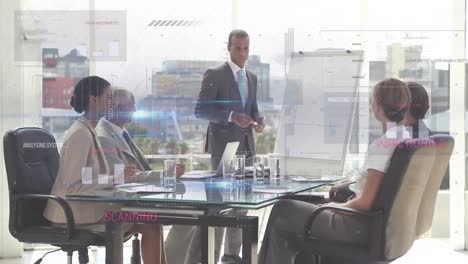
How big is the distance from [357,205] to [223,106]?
5.55 ft

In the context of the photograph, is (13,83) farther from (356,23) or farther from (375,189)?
(375,189)

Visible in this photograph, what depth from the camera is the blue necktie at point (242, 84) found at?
447cm

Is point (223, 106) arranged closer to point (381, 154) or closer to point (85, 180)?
point (85, 180)

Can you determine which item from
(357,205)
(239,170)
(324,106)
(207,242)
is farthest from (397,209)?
(324,106)

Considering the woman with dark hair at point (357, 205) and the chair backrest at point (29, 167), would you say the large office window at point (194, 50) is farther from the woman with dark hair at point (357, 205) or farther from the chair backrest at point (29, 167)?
the woman with dark hair at point (357, 205)

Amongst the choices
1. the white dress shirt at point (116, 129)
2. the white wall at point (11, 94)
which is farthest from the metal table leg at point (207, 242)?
the white wall at point (11, 94)

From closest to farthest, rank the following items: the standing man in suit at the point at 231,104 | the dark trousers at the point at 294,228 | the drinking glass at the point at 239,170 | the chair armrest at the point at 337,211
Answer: the chair armrest at the point at 337,211 → the dark trousers at the point at 294,228 → the drinking glass at the point at 239,170 → the standing man in suit at the point at 231,104

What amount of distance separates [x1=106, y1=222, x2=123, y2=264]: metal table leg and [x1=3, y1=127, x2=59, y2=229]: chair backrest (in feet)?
2.32

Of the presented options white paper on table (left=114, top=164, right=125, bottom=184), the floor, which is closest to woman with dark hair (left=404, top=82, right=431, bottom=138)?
the floor

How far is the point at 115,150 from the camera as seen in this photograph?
354cm

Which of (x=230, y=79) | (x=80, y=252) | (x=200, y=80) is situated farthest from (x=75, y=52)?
(x=80, y=252)

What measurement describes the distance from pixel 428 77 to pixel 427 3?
2.17 ft

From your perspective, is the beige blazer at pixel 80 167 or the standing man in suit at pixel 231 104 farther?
the standing man in suit at pixel 231 104

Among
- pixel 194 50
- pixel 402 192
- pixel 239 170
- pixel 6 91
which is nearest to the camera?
pixel 402 192
